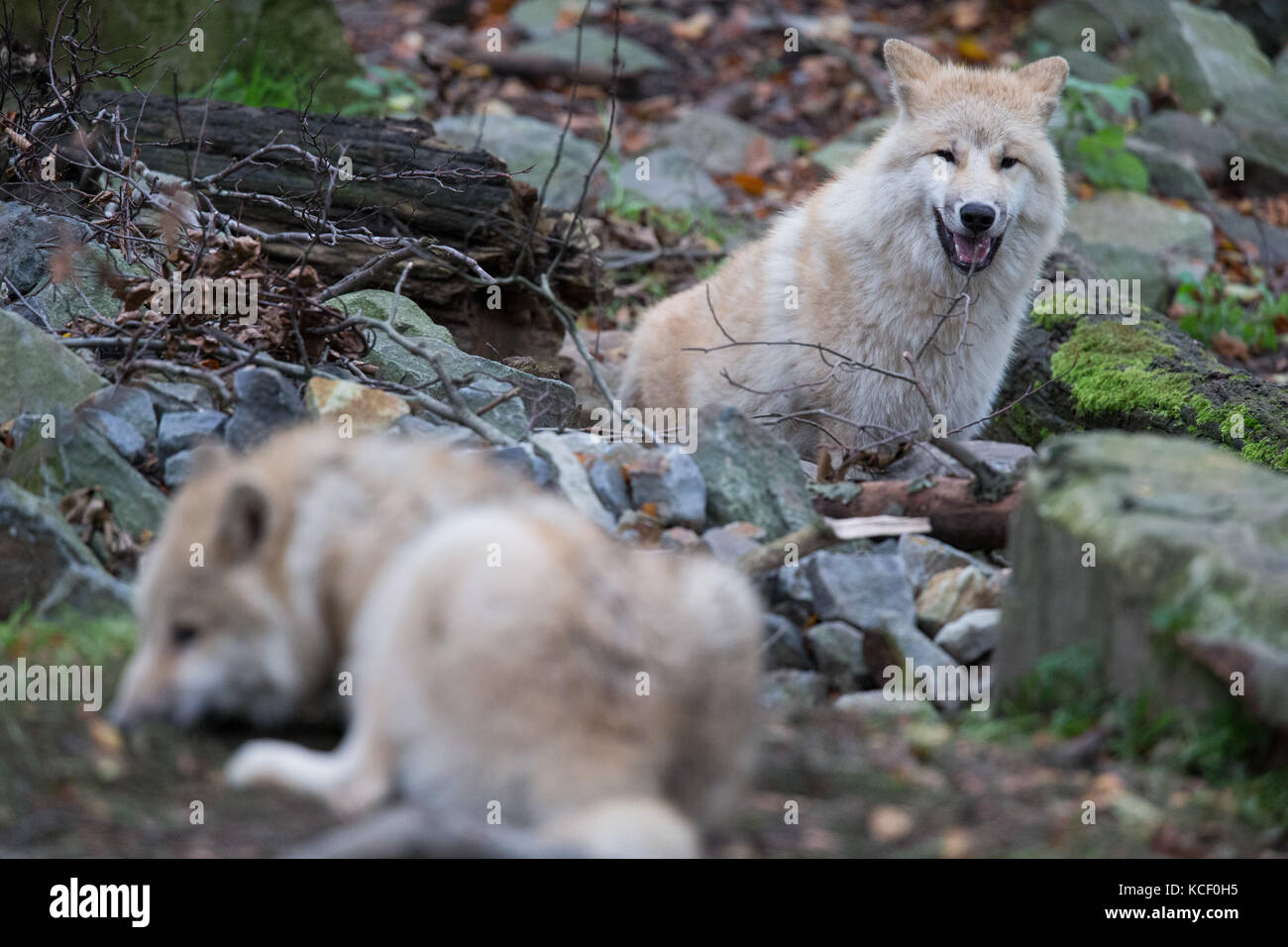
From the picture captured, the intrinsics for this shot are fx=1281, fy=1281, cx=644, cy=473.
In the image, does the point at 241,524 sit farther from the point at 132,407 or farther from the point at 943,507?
the point at 943,507

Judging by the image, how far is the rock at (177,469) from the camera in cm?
498

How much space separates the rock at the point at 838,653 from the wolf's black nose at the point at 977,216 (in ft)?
9.69

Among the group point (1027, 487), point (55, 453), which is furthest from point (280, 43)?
point (1027, 487)

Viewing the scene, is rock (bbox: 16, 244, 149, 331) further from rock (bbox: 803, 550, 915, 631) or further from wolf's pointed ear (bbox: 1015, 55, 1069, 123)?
wolf's pointed ear (bbox: 1015, 55, 1069, 123)

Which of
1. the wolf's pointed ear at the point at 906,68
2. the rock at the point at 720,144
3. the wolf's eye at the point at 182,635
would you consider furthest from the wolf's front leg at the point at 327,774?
the rock at the point at 720,144

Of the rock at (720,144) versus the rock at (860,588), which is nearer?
the rock at (860,588)

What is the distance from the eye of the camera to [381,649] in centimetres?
294

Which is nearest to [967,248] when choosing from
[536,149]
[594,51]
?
[536,149]

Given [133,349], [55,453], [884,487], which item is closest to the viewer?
[55,453]

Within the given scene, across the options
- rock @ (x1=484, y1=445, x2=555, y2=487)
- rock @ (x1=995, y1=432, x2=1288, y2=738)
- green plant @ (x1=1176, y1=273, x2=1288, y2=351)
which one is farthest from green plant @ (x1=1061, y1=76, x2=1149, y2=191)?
rock @ (x1=995, y1=432, x2=1288, y2=738)

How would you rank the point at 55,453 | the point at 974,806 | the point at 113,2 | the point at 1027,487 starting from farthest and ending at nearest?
the point at 113,2 < the point at 55,453 < the point at 1027,487 < the point at 974,806

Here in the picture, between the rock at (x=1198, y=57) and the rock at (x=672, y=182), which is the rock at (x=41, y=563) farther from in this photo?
the rock at (x=1198, y=57)

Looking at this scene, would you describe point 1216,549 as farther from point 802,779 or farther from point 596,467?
point 596,467

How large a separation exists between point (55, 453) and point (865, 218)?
4.37m
